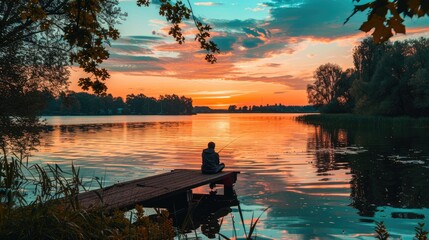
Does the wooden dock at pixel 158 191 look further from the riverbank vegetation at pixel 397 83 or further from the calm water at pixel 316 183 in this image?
the riverbank vegetation at pixel 397 83

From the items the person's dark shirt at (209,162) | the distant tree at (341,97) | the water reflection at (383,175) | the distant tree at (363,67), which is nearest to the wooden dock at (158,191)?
the person's dark shirt at (209,162)

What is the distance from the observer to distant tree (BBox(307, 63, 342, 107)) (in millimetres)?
116500

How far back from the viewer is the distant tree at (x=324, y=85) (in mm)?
116500

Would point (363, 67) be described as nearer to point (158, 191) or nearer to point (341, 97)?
point (341, 97)

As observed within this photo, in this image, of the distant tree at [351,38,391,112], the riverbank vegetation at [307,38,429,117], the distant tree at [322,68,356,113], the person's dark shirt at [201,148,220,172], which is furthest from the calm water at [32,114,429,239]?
the distant tree at [322,68,356,113]

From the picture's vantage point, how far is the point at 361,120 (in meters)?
74.9

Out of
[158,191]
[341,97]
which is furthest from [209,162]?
[341,97]

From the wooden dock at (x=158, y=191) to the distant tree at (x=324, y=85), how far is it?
346 ft

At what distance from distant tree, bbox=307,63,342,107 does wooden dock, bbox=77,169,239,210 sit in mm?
105562

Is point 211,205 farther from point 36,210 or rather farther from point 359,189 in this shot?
point 36,210

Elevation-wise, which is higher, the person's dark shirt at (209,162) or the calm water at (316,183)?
the person's dark shirt at (209,162)

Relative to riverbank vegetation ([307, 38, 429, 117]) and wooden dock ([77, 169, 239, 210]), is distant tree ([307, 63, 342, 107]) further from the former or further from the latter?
wooden dock ([77, 169, 239, 210])

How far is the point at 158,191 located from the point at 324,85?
114 m

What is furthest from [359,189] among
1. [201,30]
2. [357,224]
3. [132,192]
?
[201,30]
